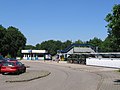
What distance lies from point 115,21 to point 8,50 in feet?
277

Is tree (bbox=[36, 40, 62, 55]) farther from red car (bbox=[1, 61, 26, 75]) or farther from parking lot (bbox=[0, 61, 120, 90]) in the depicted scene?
parking lot (bbox=[0, 61, 120, 90])

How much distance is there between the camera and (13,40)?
10831 centimetres

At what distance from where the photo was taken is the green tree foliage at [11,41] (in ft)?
339

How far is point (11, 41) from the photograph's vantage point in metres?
107

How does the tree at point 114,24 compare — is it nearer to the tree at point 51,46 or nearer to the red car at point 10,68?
the red car at point 10,68

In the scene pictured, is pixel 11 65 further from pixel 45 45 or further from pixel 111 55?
pixel 45 45

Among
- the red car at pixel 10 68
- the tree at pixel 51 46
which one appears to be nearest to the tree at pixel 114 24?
the red car at pixel 10 68

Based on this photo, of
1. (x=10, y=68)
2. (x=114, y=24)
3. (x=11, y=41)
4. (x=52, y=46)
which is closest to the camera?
(x=114, y=24)

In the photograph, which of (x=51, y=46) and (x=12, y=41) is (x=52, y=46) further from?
(x=12, y=41)

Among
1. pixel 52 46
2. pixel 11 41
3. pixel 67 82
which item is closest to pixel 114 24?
pixel 67 82

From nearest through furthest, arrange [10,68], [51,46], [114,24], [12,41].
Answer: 1. [114,24]
2. [10,68]
3. [12,41]
4. [51,46]

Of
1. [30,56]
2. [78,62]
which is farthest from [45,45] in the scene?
[78,62]

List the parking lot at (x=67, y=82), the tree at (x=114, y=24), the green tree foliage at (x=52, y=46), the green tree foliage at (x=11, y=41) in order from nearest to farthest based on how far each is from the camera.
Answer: the parking lot at (x=67, y=82) → the tree at (x=114, y=24) → the green tree foliage at (x=11, y=41) → the green tree foliage at (x=52, y=46)

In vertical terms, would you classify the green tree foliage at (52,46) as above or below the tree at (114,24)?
above
